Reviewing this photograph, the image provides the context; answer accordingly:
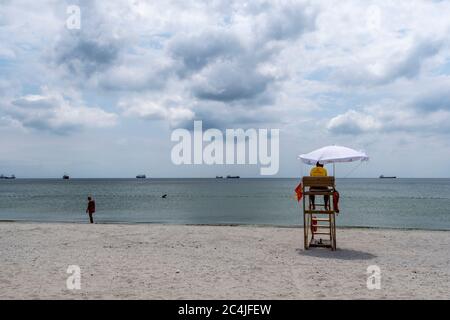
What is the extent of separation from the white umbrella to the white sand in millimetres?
2521

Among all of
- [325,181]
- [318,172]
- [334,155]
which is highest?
[334,155]

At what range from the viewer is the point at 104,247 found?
12.3 m

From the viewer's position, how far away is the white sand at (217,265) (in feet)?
24.2

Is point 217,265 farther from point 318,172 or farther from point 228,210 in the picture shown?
point 228,210

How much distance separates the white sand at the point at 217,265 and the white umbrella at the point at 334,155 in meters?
2.52

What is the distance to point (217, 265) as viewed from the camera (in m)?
9.74

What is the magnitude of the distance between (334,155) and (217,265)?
4421 millimetres

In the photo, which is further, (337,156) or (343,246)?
(343,246)

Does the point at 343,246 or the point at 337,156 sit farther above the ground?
the point at 337,156

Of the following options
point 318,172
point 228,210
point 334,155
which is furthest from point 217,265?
point 228,210
